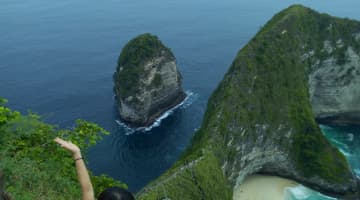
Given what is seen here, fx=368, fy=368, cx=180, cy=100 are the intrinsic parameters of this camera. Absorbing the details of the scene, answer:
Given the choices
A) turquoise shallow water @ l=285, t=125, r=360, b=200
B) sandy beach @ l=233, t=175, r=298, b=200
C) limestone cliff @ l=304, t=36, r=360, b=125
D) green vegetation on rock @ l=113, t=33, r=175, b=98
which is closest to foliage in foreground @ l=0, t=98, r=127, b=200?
sandy beach @ l=233, t=175, r=298, b=200

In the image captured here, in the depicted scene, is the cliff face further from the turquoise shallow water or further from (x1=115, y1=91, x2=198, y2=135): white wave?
(x1=115, y1=91, x2=198, y2=135): white wave

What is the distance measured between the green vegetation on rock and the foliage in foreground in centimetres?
5778

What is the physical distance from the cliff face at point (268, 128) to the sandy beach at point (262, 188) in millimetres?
1477

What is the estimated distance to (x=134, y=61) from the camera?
80.8 m

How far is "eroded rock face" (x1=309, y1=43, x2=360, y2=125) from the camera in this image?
78000mm

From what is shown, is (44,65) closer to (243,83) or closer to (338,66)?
(243,83)

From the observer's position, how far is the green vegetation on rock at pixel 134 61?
3105 inches

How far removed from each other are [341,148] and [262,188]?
22.6 m

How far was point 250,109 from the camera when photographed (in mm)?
59875

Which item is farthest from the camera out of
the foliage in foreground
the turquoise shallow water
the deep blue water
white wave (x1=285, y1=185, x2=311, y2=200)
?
the deep blue water

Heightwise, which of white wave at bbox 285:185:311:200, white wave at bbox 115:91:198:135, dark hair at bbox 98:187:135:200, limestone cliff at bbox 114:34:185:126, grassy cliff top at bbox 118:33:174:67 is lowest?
white wave at bbox 285:185:311:200

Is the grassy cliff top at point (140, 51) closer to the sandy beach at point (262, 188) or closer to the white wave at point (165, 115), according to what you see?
the white wave at point (165, 115)

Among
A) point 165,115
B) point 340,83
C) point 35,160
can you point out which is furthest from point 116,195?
point 340,83

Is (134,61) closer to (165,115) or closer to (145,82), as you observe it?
(145,82)
